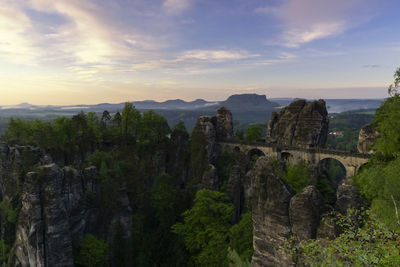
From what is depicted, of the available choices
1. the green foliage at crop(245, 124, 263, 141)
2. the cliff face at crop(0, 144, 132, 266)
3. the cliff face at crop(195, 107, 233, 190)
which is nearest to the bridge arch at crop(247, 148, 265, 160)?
the green foliage at crop(245, 124, 263, 141)

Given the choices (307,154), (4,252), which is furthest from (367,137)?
(4,252)

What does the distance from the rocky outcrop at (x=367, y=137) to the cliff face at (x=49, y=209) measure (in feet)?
141

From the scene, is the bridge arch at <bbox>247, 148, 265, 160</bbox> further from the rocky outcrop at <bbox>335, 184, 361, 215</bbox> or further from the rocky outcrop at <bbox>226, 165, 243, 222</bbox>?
the rocky outcrop at <bbox>335, 184, 361, 215</bbox>

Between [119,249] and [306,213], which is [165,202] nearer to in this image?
[119,249]

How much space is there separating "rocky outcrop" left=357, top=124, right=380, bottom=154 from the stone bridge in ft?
4.70

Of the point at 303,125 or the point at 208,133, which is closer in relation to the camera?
the point at 303,125

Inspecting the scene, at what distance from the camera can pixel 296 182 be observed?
3506 cm

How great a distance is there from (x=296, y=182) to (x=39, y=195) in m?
34.5

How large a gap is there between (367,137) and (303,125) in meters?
11.5

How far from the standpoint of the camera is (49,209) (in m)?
30.2

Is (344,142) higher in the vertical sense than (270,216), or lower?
lower

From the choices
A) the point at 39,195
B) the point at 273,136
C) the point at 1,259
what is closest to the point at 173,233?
the point at 39,195

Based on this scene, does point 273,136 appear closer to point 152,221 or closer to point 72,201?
point 152,221

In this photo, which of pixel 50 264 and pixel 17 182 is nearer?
pixel 50 264
